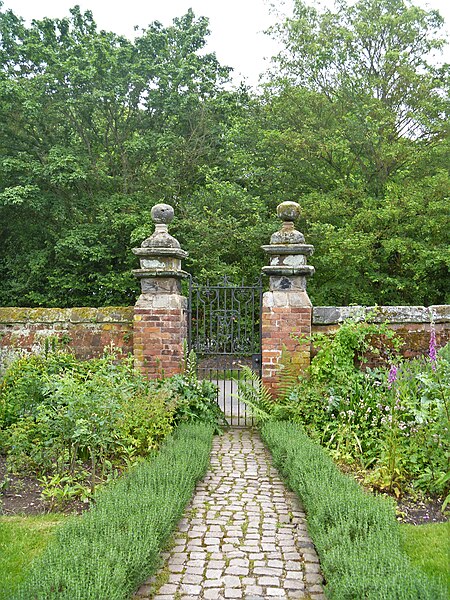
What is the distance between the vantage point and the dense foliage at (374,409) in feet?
14.7

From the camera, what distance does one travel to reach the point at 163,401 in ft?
19.3

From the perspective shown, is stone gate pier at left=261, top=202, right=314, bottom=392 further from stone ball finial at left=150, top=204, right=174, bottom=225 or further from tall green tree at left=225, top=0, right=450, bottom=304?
tall green tree at left=225, top=0, right=450, bottom=304

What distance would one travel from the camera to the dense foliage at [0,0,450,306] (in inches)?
547

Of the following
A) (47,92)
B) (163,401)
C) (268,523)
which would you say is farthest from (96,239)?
(268,523)

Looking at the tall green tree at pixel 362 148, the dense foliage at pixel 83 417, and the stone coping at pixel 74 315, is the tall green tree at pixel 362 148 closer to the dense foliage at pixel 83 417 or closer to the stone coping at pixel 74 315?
the stone coping at pixel 74 315

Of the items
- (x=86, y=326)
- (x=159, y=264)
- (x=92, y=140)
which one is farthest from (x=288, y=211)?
(x=92, y=140)

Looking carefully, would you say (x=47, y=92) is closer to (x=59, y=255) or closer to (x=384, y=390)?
(x=59, y=255)

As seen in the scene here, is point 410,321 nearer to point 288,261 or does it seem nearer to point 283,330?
point 283,330

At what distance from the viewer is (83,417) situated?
4613mm

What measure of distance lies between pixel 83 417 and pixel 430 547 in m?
2.85

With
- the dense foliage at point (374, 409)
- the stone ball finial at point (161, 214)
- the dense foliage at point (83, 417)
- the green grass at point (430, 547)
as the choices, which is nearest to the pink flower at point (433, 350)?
the dense foliage at point (374, 409)

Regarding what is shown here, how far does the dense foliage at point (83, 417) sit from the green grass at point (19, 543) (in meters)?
0.34

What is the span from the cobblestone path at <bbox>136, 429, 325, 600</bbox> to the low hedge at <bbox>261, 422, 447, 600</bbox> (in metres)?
0.19

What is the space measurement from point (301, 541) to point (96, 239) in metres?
12.3
